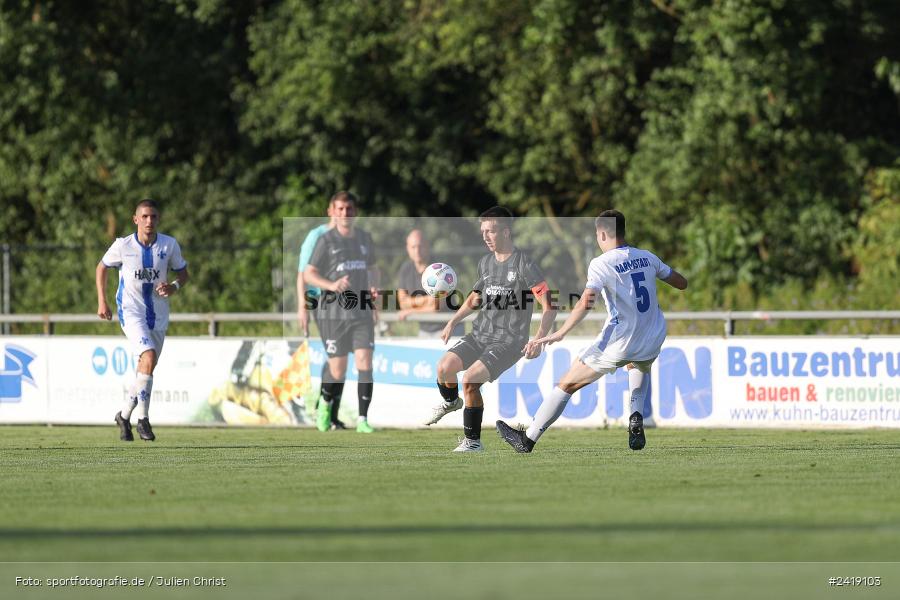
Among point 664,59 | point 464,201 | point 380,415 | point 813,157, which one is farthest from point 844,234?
point 380,415

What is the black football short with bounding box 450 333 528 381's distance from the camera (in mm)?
13047

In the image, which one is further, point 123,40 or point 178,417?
point 123,40

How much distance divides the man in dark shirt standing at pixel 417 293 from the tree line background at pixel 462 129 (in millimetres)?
6479

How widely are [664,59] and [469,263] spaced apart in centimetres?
536

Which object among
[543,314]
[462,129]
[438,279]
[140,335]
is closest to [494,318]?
[543,314]

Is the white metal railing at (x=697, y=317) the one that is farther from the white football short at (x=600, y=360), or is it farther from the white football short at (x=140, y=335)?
the white football short at (x=600, y=360)

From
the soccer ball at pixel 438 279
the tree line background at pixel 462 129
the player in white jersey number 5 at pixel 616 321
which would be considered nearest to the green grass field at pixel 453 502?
the player in white jersey number 5 at pixel 616 321

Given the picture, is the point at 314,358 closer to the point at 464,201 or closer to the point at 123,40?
the point at 464,201

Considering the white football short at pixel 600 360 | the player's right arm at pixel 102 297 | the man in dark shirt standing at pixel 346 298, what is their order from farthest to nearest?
the man in dark shirt standing at pixel 346 298
the player's right arm at pixel 102 297
the white football short at pixel 600 360

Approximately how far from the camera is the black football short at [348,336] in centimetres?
1667

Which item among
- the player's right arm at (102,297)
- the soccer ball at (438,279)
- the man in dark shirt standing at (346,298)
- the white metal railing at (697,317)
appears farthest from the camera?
the white metal railing at (697,317)

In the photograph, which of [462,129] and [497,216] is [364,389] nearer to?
[497,216]

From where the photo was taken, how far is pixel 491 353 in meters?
13.1

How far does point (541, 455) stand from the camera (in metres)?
12.9
